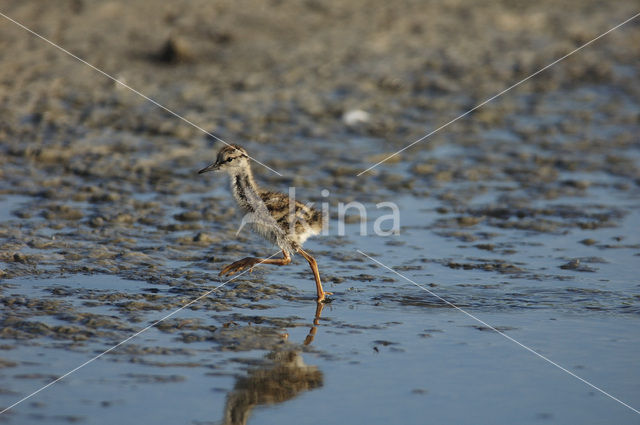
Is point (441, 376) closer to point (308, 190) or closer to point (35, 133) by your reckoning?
point (308, 190)

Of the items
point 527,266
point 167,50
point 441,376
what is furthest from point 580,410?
point 167,50

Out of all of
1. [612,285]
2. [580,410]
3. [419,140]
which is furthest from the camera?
[419,140]

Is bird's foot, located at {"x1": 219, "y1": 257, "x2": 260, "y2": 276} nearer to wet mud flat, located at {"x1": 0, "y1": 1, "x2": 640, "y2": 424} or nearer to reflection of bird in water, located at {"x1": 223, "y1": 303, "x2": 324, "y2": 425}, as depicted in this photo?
wet mud flat, located at {"x1": 0, "y1": 1, "x2": 640, "y2": 424}

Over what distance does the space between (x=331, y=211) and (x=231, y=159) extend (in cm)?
164

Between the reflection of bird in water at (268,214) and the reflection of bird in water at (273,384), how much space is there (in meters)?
1.51

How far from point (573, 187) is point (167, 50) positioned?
19.5 feet

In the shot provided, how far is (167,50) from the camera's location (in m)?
12.7

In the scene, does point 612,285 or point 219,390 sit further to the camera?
point 612,285

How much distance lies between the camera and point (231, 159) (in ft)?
25.6

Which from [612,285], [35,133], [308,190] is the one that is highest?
[35,133]

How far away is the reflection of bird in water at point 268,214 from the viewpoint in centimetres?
735
